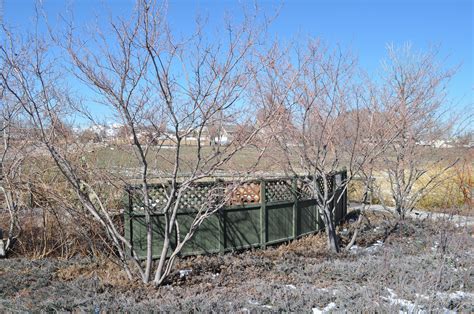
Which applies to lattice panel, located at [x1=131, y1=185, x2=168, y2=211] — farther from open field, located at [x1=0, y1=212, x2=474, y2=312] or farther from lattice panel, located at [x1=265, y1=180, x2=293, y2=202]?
lattice panel, located at [x1=265, y1=180, x2=293, y2=202]

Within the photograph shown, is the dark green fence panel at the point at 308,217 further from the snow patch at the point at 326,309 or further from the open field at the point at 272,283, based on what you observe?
the snow patch at the point at 326,309

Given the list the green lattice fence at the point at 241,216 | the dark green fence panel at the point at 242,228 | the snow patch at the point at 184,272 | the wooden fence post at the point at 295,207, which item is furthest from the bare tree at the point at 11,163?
the wooden fence post at the point at 295,207

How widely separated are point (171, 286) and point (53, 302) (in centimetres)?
133

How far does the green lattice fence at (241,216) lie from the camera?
575 centimetres

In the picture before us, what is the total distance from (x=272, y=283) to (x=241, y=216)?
2131 mm

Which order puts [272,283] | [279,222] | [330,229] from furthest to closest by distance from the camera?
[279,222] < [330,229] < [272,283]

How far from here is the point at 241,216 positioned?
6.45m

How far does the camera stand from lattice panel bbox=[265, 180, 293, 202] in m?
6.79

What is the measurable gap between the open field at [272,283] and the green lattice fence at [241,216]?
29 cm

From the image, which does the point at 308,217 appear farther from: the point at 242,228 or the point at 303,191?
the point at 242,228

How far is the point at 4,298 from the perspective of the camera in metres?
4.00

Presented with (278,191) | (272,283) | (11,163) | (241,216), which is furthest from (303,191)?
(11,163)

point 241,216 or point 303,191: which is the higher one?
point 303,191

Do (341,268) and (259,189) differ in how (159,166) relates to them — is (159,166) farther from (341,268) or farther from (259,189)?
(341,268)
